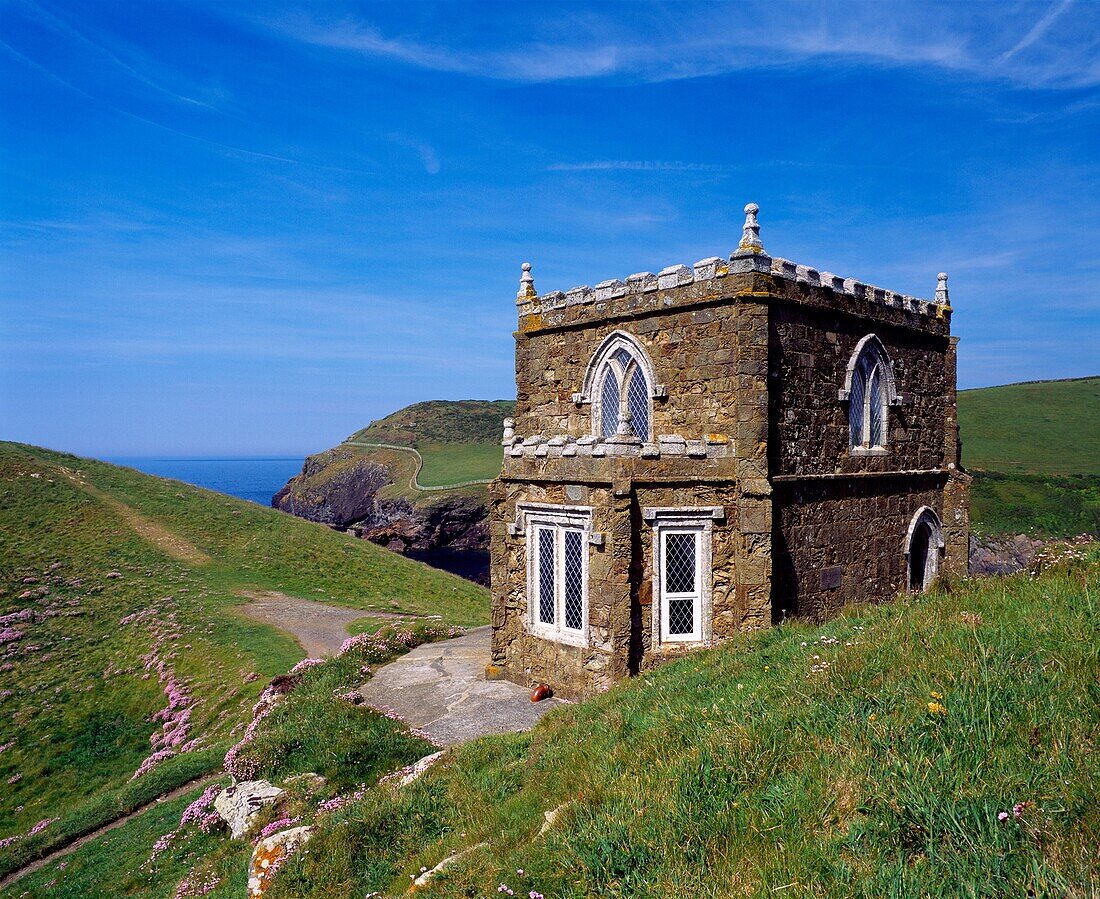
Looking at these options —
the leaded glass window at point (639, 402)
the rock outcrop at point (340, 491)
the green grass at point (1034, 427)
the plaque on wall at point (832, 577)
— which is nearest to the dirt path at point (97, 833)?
the leaded glass window at point (639, 402)

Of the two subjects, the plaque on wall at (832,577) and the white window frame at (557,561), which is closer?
the white window frame at (557,561)

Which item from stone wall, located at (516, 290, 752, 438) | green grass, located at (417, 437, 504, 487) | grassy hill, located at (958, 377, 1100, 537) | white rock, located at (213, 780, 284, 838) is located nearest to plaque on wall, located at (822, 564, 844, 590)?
stone wall, located at (516, 290, 752, 438)

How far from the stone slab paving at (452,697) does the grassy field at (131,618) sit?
4512 mm

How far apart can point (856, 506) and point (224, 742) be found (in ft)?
55.1

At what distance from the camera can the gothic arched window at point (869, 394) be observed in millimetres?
16562

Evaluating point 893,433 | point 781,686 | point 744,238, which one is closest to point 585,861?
point 781,686

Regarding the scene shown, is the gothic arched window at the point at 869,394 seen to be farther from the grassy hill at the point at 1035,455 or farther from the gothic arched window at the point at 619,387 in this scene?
the grassy hill at the point at 1035,455

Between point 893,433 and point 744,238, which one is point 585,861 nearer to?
point 744,238

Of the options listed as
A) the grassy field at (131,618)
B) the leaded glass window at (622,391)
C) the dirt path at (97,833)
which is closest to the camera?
the dirt path at (97,833)

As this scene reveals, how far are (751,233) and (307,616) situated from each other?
853 inches

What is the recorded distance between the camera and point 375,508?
85.2m

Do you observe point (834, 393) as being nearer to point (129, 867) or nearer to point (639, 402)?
point (639, 402)

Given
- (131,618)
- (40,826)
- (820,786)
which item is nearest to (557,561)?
(820,786)

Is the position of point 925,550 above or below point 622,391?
below
